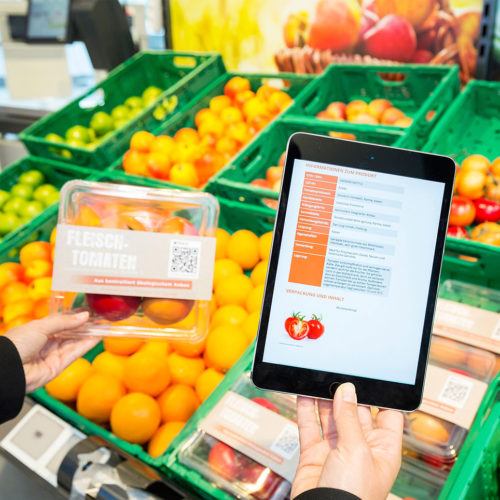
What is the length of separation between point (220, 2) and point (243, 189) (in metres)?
1.69

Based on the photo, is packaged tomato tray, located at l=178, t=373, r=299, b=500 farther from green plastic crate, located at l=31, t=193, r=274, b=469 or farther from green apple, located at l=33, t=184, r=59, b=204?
green apple, located at l=33, t=184, r=59, b=204

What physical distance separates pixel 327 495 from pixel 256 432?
1.52 feet

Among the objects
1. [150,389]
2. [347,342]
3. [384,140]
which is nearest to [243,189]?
[384,140]

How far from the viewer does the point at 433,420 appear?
1071 mm

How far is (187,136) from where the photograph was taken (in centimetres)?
236

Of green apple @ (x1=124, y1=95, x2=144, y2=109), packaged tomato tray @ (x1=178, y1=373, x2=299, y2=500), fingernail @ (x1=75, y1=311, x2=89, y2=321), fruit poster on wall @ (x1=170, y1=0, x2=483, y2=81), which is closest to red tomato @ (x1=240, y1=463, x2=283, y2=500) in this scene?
packaged tomato tray @ (x1=178, y1=373, x2=299, y2=500)

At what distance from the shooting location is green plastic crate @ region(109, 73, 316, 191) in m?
2.51

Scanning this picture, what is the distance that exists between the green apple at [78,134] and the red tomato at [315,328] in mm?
2162

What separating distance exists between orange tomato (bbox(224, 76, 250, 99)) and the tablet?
6.22ft

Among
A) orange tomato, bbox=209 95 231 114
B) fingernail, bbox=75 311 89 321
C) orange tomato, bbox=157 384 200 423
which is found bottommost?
orange tomato, bbox=157 384 200 423

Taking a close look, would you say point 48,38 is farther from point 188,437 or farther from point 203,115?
point 188,437

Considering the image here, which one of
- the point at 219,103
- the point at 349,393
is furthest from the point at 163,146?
the point at 349,393

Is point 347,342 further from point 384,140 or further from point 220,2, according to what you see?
point 220,2

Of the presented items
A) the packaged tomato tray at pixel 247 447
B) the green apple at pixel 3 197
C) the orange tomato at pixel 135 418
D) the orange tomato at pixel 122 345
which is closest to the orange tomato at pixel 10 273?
the orange tomato at pixel 122 345
